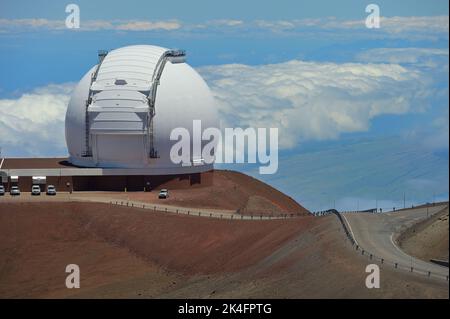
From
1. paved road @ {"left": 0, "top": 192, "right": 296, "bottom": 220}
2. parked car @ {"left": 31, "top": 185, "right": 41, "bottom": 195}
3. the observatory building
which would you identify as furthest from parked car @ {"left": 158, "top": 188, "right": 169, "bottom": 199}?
parked car @ {"left": 31, "top": 185, "right": 41, "bottom": 195}

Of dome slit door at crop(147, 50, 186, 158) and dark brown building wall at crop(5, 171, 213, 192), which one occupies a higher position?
dome slit door at crop(147, 50, 186, 158)

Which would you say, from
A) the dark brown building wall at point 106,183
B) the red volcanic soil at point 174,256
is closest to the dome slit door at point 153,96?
the dark brown building wall at point 106,183

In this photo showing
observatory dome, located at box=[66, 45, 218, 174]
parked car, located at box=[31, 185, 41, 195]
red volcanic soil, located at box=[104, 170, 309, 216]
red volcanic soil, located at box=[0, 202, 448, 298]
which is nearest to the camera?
red volcanic soil, located at box=[0, 202, 448, 298]

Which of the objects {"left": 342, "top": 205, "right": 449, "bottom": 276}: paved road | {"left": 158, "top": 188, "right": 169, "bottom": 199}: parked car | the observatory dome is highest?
the observatory dome

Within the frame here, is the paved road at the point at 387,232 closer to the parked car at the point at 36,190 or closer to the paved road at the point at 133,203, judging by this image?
the paved road at the point at 133,203

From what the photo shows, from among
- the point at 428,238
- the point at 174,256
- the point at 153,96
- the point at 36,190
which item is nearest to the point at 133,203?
the point at 36,190

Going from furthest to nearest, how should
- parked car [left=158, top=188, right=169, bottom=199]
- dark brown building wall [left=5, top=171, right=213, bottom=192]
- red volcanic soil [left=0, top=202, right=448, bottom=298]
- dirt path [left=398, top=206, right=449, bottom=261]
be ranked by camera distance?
dark brown building wall [left=5, top=171, right=213, bottom=192] → parked car [left=158, top=188, right=169, bottom=199] → dirt path [left=398, top=206, right=449, bottom=261] → red volcanic soil [left=0, top=202, right=448, bottom=298]

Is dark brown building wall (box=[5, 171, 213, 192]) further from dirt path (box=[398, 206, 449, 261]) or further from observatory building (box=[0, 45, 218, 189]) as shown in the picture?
dirt path (box=[398, 206, 449, 261])
